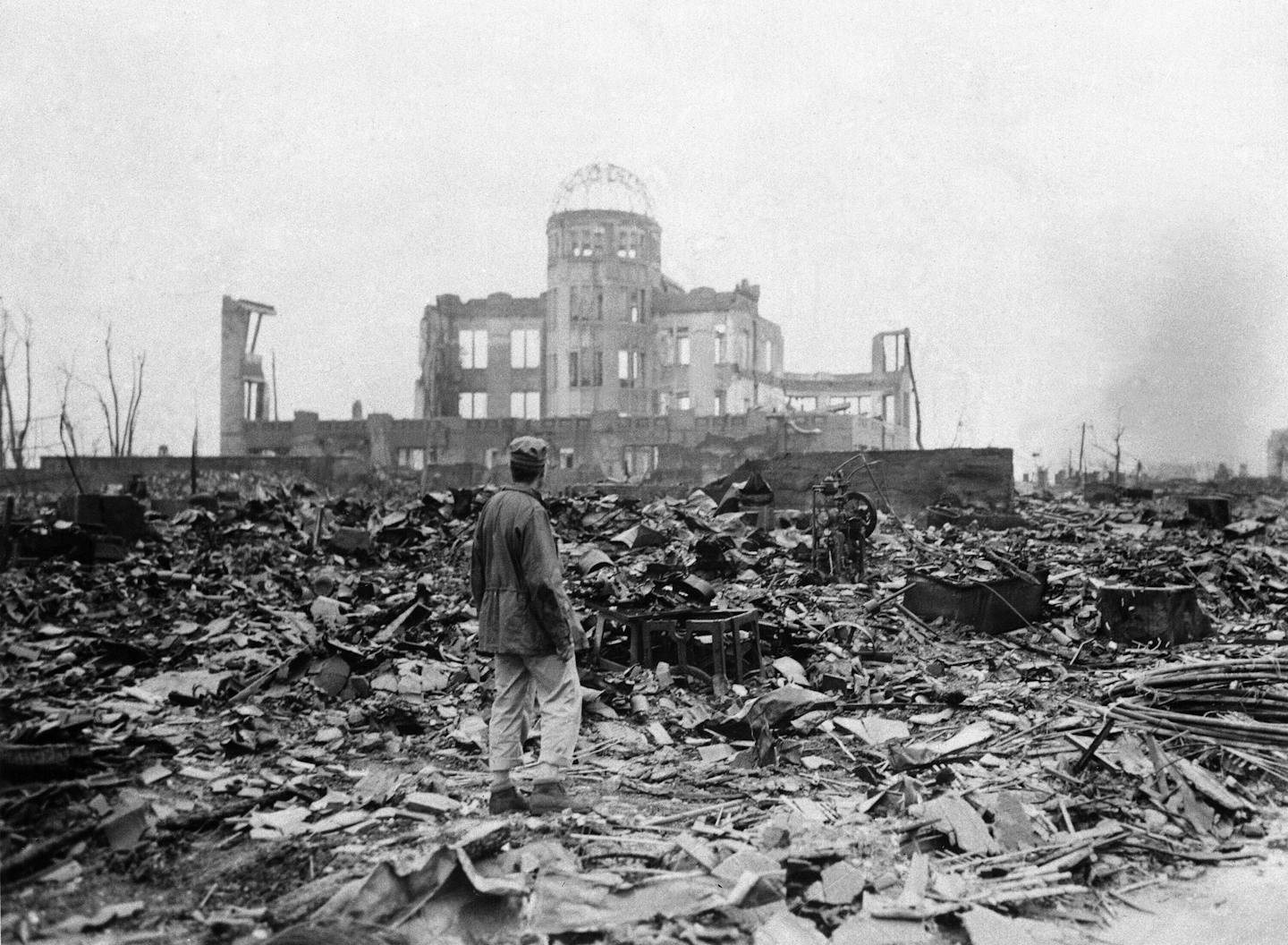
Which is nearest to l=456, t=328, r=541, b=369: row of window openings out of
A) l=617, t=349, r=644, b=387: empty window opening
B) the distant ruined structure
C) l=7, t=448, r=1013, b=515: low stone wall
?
l=617, t=349, r=644, b=387: empty window opening

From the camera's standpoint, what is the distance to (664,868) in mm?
3883

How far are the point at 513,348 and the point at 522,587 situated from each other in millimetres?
47852

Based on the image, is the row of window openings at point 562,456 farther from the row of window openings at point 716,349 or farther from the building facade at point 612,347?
the row of window openings at point 716,349

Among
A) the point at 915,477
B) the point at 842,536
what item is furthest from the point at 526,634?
the point at 915,477

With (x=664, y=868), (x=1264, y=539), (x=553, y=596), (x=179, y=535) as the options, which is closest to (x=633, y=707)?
(x=553, y=596)

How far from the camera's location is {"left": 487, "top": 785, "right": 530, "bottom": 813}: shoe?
4.54 m

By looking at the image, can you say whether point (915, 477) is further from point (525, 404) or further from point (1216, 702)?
point (525, 404)

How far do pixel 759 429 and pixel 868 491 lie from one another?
1780 cm

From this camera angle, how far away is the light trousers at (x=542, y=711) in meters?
4.73

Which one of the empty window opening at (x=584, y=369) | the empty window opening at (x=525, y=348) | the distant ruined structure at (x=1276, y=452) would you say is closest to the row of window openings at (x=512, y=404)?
the empty window opening at (x=525, y=348)

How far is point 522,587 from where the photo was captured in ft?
15.5

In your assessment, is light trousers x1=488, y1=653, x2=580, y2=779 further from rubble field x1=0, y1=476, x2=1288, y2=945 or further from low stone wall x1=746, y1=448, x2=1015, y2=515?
low stone wall x1=746, y1=448, x2=1015, y2=515

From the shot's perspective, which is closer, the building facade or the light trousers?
the light trousers

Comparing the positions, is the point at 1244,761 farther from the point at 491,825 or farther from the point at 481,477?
the point at 481,477
